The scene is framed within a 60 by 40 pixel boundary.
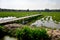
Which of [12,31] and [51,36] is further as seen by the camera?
[12,31]

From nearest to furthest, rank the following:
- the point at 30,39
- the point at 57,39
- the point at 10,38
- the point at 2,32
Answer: the point at 57,39 → the point at 30,39 → the point at 10,38 → the point at 2,32

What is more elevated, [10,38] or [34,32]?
[34,32]

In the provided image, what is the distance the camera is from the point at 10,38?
11312mm

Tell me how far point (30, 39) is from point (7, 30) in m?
3.12

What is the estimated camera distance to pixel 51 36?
31.2 ft

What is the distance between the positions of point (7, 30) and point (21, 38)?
2695 millimetres

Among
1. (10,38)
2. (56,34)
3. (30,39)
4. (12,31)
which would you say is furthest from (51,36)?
(12,31)

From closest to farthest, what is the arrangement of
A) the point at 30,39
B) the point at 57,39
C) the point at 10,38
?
the point at 57,39, the point at 30,39, the point at 10,38

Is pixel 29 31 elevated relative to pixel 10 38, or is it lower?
elevated

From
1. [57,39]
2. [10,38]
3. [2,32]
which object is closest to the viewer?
[57,39]

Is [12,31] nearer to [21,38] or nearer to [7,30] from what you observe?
[7,30]

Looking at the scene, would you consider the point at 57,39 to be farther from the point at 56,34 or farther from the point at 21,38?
the point at 21,38

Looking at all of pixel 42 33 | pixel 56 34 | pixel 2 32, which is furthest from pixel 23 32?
pixel 2 32

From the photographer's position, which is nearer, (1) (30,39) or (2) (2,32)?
(1) (30,39)
